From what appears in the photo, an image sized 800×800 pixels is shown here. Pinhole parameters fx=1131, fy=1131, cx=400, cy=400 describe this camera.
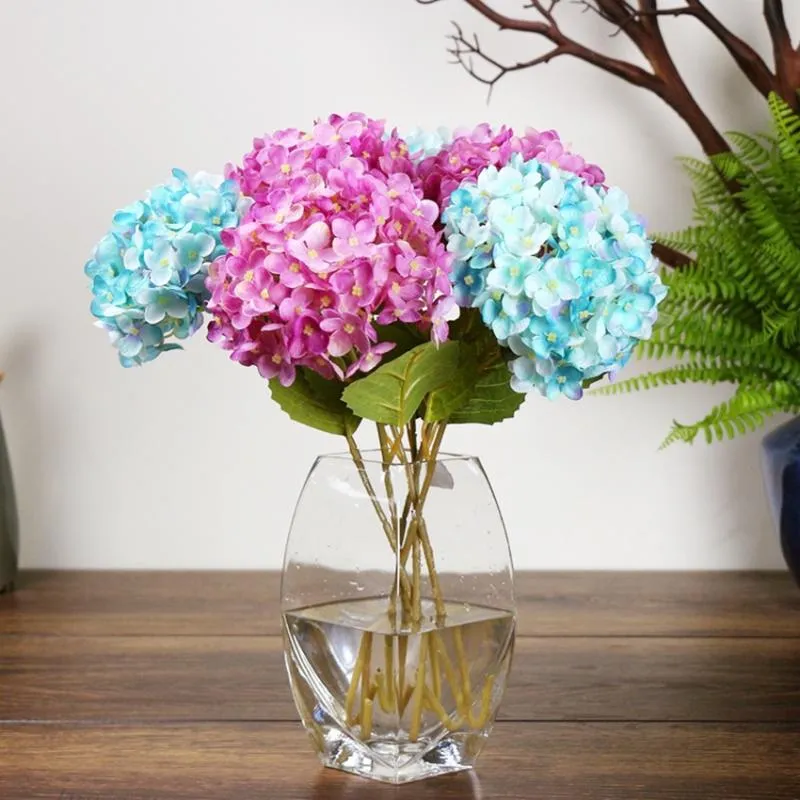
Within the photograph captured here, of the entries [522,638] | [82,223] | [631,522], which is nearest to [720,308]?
[631,522]

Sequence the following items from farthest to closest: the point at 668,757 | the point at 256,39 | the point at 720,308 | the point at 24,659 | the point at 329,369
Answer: the point at 256,39 → the point at 720,308 → the point at 24,659 → the point at 668,757 → the point at 329,369

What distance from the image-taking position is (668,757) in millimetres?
812

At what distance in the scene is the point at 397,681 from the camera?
2.42 feet

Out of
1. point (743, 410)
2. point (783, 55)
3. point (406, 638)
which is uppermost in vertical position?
point (783, 55)

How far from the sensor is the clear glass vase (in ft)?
2.43

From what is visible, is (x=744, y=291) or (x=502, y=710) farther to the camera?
(x=744, y=291)

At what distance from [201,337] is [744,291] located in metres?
0.69

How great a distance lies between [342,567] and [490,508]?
111 millimetres

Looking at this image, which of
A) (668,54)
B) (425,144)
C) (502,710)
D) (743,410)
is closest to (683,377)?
(743,410)

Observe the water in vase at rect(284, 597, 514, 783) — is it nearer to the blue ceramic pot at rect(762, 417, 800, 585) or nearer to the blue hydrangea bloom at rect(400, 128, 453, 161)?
the blue hydrangea bloom at rect(400, 128, 453, 161)

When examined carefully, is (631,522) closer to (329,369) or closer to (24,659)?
(24,659)

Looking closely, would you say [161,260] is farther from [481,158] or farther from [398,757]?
[398,757]

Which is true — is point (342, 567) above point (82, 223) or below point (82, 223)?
below

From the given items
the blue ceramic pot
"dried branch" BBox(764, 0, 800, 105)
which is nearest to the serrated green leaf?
the blue ceramic pot
